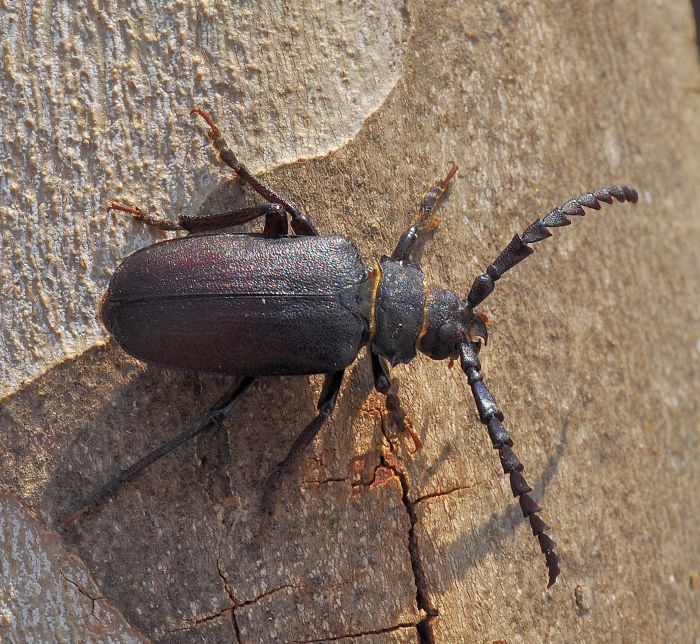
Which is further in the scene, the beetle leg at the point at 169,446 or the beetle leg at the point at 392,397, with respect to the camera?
the beetle leg at the point at 392,397

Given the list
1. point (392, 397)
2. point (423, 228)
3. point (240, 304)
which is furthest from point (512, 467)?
point (240, 304)

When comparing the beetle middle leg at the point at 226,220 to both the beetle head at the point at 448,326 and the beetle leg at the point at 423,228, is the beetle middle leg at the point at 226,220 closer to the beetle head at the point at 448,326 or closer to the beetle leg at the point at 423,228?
the beetle leg at the point at 423,228

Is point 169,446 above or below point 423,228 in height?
below

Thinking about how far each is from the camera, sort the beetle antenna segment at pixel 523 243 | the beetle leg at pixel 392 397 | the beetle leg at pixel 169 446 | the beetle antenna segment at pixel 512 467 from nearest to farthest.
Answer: the beetle leg at pixel 169 446, the beetle antenna segment at pixel 512 467, the beetle leg at pixel 392 397, the beetle antenna segment at pixel 523 243

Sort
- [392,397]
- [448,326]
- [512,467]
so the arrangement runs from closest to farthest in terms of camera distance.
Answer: [512,467] < [392,397] < [448,326]

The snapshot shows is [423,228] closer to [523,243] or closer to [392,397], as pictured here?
[523,243]

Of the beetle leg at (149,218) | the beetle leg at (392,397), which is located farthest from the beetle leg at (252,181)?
the beetle leg at (392,397)

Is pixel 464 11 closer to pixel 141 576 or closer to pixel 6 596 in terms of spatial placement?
pixel 141 576
